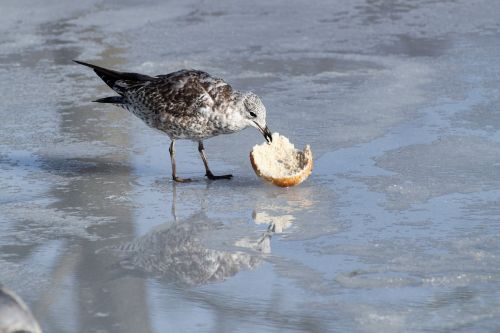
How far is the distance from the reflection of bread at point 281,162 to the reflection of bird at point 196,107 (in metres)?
0.12

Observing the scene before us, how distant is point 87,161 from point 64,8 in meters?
5.10

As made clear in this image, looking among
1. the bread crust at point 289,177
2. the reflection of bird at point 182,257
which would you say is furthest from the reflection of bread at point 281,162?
the reflection of bird at point 182,257

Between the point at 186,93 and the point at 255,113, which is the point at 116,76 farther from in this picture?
the point at 255,113

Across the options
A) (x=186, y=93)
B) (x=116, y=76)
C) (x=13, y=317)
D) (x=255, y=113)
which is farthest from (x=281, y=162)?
(x=13, y=317)

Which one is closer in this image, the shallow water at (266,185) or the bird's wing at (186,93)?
the shallow water at (266,185)

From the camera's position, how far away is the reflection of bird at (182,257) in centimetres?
550

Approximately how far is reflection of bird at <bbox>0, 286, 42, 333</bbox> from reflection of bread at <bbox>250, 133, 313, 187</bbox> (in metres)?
3.15

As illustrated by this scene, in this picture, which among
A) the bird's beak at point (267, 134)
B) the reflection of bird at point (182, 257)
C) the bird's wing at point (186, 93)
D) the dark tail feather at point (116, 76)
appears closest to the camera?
the reflection of bird at point (182, 257)

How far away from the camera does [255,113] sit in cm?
727

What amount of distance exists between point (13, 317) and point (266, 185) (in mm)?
3444

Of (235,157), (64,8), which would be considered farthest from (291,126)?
(64,8)

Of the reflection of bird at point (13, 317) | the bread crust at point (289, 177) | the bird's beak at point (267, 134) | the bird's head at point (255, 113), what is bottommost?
the bread crust at point (289, 177)

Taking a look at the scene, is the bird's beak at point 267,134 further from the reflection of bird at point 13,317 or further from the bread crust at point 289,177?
the reflection of bird at point 13,317

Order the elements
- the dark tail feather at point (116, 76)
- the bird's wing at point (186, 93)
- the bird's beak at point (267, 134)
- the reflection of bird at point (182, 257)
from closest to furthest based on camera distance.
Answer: the reflection of bird at point (182, 257) → the bird's beak at point (267, 134) → the bird's wing at point (186, 93) → the dark tail feather at point (116, 76)
